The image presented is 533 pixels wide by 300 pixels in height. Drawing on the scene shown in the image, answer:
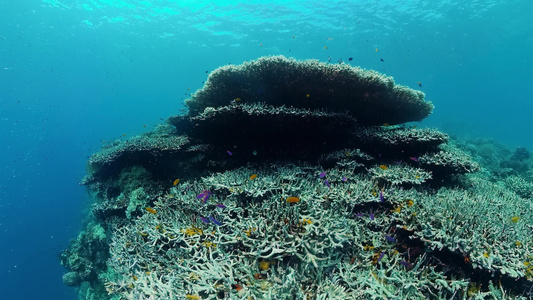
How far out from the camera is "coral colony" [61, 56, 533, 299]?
105 inches

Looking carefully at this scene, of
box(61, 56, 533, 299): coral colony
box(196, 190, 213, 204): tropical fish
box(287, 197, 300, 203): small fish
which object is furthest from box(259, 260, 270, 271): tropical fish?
box(196, 190, 213, 204): tropical fish

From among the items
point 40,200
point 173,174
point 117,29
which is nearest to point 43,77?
point 40,200

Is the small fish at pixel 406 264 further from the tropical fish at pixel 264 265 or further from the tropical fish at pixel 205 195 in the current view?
the tropical fish at pixel 205 195

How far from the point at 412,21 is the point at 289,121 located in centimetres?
4180

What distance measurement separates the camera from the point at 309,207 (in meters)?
3.40

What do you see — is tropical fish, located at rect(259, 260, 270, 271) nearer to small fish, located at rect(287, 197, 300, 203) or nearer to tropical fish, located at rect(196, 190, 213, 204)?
small fish, located at rect(287, 197, 300, 203)

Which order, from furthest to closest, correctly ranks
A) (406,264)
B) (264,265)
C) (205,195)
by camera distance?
(205,195), (406,264), (264,265)

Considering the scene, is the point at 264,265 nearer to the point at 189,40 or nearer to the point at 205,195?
the point at 205,195

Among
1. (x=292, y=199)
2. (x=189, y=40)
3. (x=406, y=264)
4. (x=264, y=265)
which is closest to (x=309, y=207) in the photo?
(x=292, y=199)

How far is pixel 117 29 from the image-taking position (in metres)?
39.4

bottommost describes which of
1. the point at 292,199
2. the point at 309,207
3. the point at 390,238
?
the point at 390,238

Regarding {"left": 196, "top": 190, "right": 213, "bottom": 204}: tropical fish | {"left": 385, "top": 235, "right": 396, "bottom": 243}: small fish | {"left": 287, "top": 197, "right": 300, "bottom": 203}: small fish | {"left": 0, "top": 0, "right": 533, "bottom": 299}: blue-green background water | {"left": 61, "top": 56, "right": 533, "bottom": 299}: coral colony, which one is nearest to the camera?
{"left": 61, "top": 56, "right": 533, "bottom": 299}: coral colony

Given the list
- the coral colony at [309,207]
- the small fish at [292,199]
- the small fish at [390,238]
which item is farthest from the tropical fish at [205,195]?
the small fish at [390,238]

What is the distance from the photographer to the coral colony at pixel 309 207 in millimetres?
2678
